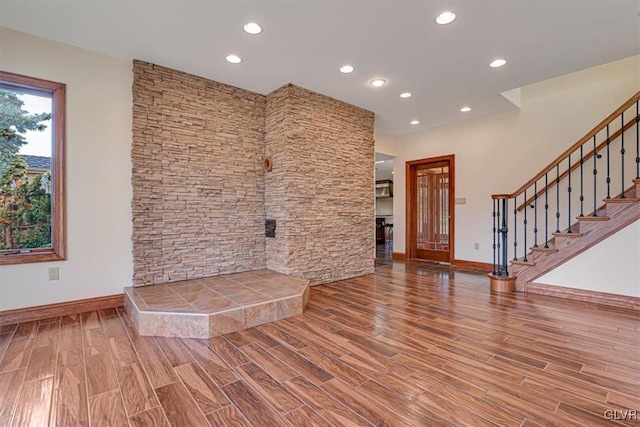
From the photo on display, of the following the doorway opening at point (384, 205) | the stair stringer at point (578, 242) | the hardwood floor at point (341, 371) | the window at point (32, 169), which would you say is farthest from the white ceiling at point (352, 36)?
the doorway opening at point (384, 205)

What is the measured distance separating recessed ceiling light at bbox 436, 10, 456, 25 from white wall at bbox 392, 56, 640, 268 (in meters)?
3.08

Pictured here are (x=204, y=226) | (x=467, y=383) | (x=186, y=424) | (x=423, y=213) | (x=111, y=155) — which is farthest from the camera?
(x=423, y=213)

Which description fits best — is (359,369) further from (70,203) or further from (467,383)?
(70,203)

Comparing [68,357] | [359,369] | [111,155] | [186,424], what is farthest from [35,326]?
[359,369]

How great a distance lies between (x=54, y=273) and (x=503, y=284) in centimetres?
506

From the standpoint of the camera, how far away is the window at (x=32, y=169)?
9.06ft

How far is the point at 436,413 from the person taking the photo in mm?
1523

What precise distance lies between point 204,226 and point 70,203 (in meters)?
1.32

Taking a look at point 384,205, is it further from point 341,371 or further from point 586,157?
point 341,371

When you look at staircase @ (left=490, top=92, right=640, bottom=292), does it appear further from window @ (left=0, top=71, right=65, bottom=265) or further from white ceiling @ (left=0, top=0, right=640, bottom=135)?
window @ (left=0, top=71, right=65, bottom=265)

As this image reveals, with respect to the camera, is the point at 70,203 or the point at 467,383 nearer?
the point at 467,383

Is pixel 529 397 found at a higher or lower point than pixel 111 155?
lower

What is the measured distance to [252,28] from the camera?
2633 mm

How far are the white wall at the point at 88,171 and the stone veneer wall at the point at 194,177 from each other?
0.13m
